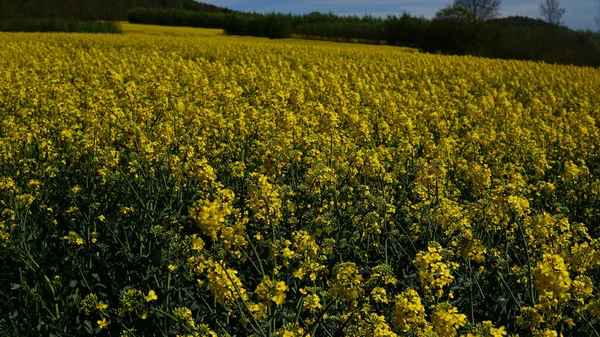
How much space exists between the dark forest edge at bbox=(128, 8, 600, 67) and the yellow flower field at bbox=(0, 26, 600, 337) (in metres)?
26.8

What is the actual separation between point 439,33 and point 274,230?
133ft

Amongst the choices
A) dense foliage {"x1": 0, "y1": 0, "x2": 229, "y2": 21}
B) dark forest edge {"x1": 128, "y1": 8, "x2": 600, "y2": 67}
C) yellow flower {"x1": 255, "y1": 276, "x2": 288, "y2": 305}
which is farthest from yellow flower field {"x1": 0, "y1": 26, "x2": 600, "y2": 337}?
dense foliage {"x1": 0, "y1": 0, "x2": 229, "y2": 21}

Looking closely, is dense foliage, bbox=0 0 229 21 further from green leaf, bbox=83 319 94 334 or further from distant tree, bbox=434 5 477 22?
green leaf, bbox=83 319 94 334

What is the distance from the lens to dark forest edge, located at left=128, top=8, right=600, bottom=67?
33625 millimetres

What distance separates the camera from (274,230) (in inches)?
167

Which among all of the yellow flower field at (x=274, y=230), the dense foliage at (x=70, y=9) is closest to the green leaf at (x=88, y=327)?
the yellow flower field at (x=274, y=230)

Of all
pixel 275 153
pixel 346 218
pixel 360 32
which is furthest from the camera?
pixel 360 32

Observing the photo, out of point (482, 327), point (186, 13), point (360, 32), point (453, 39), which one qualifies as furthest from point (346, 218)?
point (186, 13)

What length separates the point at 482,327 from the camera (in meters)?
3.06

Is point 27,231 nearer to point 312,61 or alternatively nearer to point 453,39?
point 312,61

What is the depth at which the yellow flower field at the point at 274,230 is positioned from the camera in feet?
11.3

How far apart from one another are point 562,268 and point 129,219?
12.8 ft

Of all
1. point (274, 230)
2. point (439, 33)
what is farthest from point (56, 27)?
point (274, 230)

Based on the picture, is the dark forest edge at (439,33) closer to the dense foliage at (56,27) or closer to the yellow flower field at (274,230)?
the dense foliage at (56,27)
